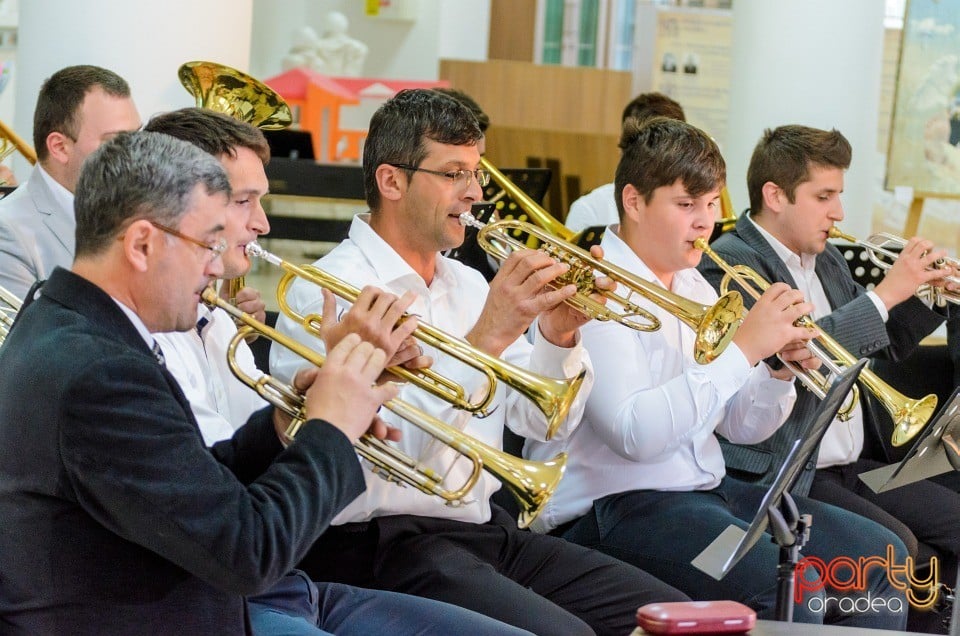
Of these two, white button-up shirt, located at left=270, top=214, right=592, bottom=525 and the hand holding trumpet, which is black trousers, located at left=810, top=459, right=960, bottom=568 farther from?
white button-up shirt, located at left=270, top=214, right=592, bottom=525

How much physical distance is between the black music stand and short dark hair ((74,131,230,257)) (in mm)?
1093

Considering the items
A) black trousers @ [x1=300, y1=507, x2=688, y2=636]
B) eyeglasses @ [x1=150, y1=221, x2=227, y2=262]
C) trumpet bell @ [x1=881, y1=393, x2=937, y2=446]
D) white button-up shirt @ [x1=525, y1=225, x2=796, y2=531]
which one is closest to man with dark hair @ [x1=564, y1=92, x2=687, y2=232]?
white button-up shirt @ [x1=525, y1=225, x2=796, y2=531]

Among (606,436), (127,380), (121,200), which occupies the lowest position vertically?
(606,436)

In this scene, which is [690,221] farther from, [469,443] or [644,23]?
[644,23]

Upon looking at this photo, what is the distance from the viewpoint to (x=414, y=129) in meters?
3.03

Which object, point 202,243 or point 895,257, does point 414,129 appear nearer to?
point 202,243

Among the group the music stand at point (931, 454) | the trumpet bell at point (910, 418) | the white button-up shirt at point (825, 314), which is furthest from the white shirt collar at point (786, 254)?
the music stand at point (931, 454)

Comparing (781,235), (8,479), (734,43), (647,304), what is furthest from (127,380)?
(734,43)

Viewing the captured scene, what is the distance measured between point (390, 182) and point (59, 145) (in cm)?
101

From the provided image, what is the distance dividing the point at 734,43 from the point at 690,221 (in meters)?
2.87

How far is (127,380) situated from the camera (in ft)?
5.82

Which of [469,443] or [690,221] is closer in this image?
[469,443]

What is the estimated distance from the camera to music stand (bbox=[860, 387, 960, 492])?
2.79 m

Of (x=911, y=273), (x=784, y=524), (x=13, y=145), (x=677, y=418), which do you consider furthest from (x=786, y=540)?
(x=13, y=145)
